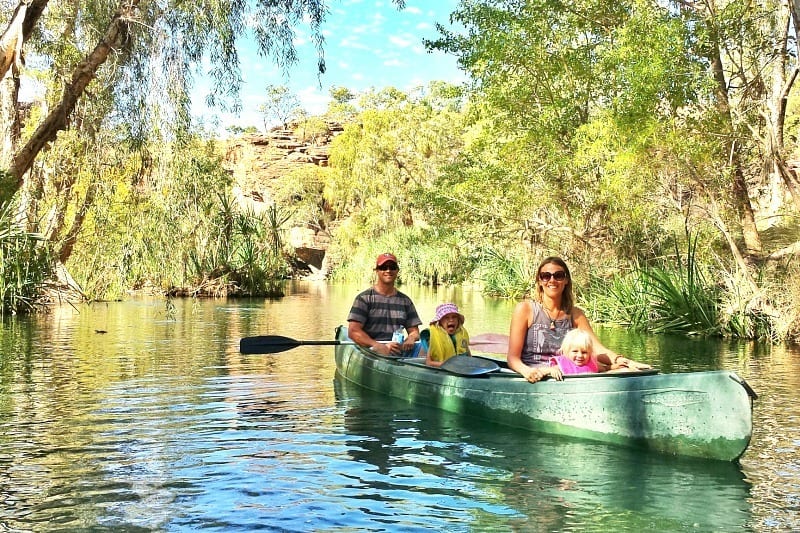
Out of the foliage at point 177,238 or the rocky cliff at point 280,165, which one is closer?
the foliage at point 177,238

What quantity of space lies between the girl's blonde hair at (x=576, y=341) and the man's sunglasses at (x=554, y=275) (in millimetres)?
412

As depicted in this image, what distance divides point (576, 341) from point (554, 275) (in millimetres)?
530

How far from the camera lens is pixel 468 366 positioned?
7770 millimetres

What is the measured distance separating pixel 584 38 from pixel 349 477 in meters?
13.8

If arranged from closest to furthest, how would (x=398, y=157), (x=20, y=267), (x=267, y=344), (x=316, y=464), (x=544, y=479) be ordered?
(x=544, y=479) → (x=316, y=464) → (x=267, y=344) → (x=20, y=267) → (x=398, y=157)

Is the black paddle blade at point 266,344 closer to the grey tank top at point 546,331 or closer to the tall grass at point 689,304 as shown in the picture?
the grey tank top at point 546,331

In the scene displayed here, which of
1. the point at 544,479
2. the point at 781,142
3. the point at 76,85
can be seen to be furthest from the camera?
the point at 76,85

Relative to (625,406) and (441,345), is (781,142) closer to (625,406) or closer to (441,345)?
(441,345)

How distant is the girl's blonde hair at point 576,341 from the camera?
6758 mm

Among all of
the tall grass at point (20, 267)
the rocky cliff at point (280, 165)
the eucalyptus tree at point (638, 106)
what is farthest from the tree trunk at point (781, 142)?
Answer: the rocky cliff at point (280, 165)

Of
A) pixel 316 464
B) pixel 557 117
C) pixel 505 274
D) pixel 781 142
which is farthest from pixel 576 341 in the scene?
pixel 505 274

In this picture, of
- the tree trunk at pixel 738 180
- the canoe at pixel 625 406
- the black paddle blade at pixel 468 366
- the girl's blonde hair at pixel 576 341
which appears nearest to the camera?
the canoe at pixel 625 406

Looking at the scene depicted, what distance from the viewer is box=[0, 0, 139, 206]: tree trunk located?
12.4 metres

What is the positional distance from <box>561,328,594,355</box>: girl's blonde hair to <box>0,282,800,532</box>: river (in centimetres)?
69
